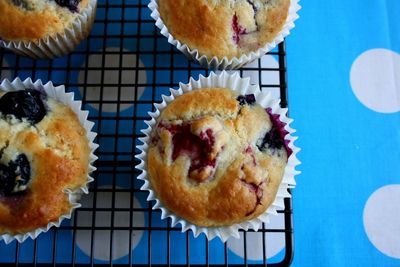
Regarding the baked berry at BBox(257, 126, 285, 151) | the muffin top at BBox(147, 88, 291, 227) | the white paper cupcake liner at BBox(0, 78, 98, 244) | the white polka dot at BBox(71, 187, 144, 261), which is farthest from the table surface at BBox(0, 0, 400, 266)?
the baked berry at BBox(257, 126, 285, 151)

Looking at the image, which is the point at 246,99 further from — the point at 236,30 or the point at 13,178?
the point at 13,178

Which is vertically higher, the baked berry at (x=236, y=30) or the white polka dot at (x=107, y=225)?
the baked berry at (x=236, y=30)

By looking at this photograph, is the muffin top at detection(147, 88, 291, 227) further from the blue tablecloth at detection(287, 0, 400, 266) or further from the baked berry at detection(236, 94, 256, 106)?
the blue tablecloth at detection(287, 0, 400, 266)

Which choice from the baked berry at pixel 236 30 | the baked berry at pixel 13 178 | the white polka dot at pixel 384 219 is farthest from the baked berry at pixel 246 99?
the baked berry at pixel 13 178

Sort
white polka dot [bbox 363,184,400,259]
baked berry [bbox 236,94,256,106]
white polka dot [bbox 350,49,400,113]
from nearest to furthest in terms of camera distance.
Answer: baked berry [bbox 236,94,256,106] < white polka dot [bbox 363,184,400,259] < white polka dot [bbox 350,49,400,113]

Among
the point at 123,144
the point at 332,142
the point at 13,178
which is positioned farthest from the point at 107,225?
the point at 332,142

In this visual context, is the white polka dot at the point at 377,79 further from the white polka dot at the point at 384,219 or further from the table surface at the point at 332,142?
the white polka dot at the point at 384,219
